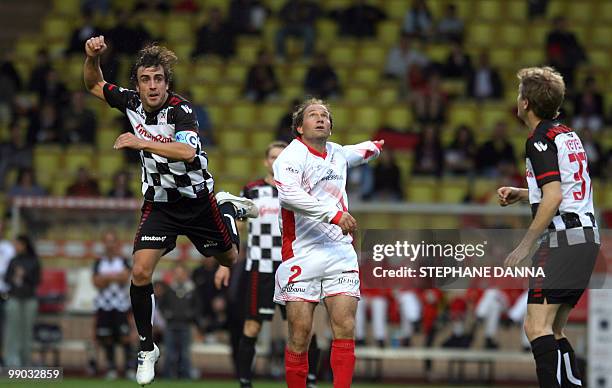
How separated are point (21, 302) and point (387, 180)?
5.55m

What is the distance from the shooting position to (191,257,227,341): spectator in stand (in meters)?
15.9

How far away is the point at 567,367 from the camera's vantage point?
317 inches

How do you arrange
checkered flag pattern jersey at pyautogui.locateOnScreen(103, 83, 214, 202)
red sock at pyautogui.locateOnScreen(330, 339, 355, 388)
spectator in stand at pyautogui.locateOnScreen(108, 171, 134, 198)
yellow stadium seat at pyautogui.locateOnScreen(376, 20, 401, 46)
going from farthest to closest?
yellow stadium seat at pyautogui.locateOnScreen(376, 20, 401, 46) → spectator in stand at pyautogui.locateOnScreen(108, 171, 134, 198) → checkered flag pattern jersey at pyautogui.locateOnScreen(103, 83, 214, 202) → red sock at pyautogui.locateOnScreen(330, 339, 355, 388)

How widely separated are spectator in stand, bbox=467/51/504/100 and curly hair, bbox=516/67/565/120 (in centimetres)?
1190

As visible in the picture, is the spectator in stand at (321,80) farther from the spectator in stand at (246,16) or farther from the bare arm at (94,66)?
the bare arm at (94,66)

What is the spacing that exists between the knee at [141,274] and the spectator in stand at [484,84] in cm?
1184

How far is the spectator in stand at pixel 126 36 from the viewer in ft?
64.8

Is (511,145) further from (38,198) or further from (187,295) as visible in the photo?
(38,198)

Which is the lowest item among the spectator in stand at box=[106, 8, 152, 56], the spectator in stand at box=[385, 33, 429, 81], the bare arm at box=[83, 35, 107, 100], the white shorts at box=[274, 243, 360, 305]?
the white shorts at box=[274, 243, 360, 305]

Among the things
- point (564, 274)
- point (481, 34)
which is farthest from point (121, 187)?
point (564, 274)

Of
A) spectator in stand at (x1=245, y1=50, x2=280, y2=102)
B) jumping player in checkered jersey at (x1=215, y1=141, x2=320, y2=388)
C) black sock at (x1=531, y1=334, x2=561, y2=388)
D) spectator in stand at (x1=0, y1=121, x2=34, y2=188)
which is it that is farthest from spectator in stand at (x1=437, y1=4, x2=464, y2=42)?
black sock at (x1=531, y1=334, x2=561, y2=388)

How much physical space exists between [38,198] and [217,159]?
3293 millimetres

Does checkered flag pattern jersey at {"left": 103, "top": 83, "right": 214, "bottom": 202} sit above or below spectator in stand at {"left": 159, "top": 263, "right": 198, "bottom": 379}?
above

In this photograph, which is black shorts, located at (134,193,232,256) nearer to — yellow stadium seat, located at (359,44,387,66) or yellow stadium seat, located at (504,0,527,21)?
yellow stadium seat, located at (359,44,387,66)
